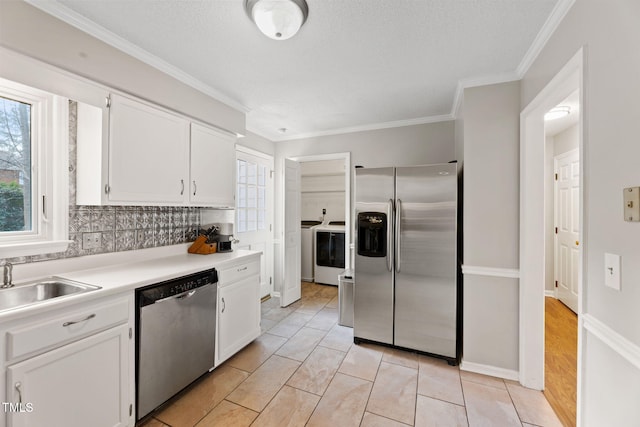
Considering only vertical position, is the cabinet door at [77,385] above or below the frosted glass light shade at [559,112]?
below

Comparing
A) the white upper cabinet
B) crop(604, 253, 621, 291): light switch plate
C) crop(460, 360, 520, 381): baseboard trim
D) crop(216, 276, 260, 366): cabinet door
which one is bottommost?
crop(460, 360, 520, 381): baseboard trim

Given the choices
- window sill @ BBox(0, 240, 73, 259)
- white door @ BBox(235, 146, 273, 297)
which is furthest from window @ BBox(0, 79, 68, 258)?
white door @ BBox(235, 146, 273, 297)

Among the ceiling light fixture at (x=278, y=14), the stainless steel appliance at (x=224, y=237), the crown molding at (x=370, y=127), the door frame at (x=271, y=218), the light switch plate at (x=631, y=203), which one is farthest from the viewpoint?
the door frame at (x=271, y=218)

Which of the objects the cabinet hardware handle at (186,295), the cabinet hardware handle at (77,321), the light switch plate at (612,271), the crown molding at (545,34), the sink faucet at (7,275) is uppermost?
the crown molding at (545,34)

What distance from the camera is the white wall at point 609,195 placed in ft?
3.15

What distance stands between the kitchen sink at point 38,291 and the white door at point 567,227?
4946 mm

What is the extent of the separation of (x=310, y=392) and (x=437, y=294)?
135cm

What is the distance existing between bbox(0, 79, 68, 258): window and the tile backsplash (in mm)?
62

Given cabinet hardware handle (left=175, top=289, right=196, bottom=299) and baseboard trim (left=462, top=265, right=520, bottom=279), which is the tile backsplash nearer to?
cabinet hardware handle (left=175, top=289, right=196, bottom=299)

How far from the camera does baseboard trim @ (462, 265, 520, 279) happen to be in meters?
2.16

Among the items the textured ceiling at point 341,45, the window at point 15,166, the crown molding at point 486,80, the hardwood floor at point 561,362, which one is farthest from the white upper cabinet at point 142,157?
the hardwood floor at point 561,362

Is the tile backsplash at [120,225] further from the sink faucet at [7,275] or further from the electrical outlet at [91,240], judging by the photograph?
the sink faucet at [7,275]

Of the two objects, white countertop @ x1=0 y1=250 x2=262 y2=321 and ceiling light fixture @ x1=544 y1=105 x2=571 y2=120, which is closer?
white countertop @ x1=0 y1=250 x2=262 y2=321

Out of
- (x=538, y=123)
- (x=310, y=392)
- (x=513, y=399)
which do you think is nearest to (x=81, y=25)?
(x=310, y=392)
